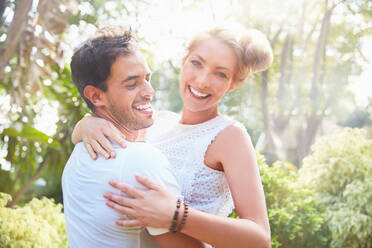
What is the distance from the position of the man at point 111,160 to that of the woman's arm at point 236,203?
6 centimetres

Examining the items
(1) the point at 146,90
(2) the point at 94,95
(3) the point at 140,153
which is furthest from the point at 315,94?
(3) the point at 140,153

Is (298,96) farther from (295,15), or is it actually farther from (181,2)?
(181,2)

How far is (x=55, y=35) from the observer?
1.79m

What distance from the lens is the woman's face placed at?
198cm

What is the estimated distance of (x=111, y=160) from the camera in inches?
56.3

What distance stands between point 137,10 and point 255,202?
3.83 meters

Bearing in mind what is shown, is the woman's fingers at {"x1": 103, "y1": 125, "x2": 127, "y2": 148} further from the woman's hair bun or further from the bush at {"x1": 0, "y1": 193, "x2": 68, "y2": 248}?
the bush at {"x1": 0, "y1": 193, "x2": 68, "y2": 248}

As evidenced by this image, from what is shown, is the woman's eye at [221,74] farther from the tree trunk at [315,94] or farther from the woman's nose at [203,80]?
the tree trunk at [315,94]

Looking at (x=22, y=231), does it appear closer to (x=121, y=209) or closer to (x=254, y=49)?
(x=121, y=209)

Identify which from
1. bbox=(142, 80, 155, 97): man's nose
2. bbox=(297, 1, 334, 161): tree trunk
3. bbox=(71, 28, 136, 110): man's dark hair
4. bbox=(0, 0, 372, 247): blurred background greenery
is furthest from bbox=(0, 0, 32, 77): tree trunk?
bbox=(297, 1, 334, 161): tree trunk

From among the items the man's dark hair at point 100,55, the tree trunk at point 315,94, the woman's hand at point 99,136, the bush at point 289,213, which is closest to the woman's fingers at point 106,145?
the woman's hand at point 99,136

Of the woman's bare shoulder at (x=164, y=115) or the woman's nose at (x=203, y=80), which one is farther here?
the woman's bare shoulder at (x=164, y=115)

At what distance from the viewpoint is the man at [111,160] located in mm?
1384

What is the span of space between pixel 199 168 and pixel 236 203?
0.32 metres
